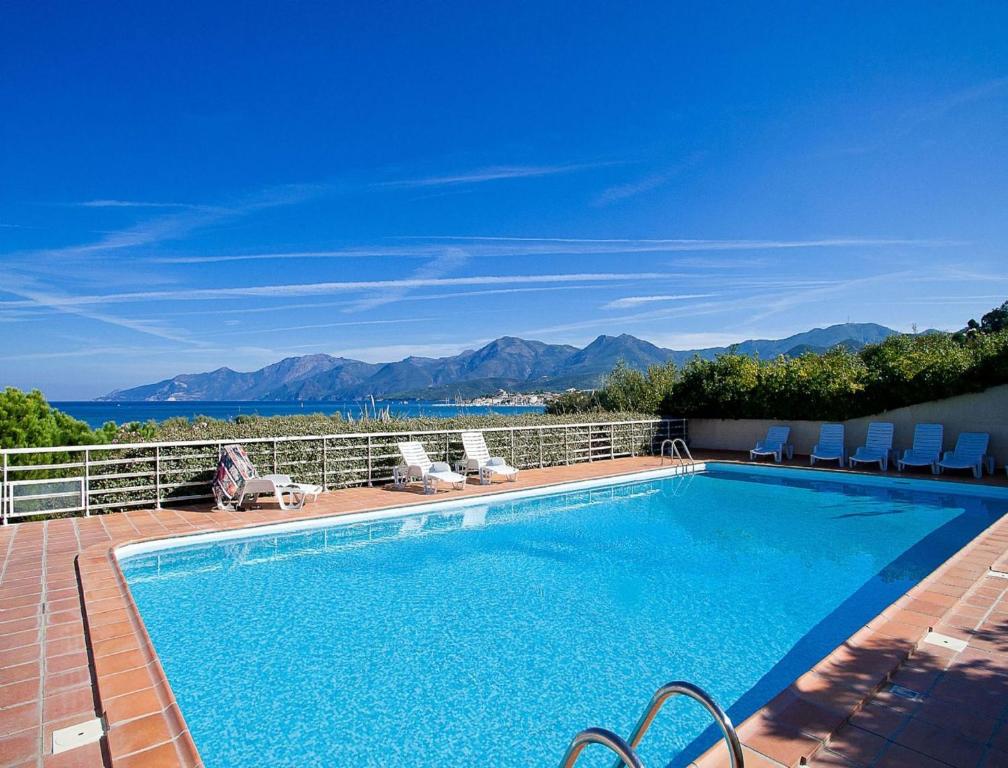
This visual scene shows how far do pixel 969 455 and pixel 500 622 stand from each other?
12.4 meters

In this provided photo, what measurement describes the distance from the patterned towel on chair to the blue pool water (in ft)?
4.56

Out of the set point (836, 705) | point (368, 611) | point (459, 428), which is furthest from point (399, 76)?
point (836, 705)

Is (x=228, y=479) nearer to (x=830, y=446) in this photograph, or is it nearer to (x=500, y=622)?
(x=500, y=622)

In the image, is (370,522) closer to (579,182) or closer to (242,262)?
(579,182)

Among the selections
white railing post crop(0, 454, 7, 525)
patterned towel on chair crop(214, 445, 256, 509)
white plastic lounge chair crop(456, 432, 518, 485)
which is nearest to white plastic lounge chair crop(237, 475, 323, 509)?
patterned towel on chair crop(214, 445, 256, 509)

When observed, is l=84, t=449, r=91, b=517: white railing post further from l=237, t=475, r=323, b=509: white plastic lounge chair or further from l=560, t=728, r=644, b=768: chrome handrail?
l=560, t=728, r=644, b=768: chrome handrail

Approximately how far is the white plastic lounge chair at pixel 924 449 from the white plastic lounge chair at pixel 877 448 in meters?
0.34

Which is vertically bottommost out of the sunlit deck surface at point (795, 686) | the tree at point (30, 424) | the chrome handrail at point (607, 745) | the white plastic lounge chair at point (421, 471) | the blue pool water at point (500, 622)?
the blue pool water at point (500, 622)

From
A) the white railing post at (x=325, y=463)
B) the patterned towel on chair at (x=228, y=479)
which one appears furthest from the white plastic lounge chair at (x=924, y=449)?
the patterned towel on chair at (x=228, y=479)

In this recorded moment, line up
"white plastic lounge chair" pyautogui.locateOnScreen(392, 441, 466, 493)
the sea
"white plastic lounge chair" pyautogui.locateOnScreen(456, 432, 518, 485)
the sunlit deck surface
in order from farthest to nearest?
the sea < "white plastic lounge chair" pyautogui.locateOnScreen(456, 432, 518, 485) < "white plastic lounge chair" pyautogui.locateOnScreen(392, 441, 466, 493) < the sunlit deck surface

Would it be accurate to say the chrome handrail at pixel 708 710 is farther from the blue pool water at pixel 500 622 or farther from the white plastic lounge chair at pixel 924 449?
the white plastic lounge chair at pixel 924 449

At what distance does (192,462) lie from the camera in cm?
906

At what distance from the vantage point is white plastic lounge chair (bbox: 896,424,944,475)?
41.4 ft

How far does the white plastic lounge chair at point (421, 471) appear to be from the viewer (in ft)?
33.3
